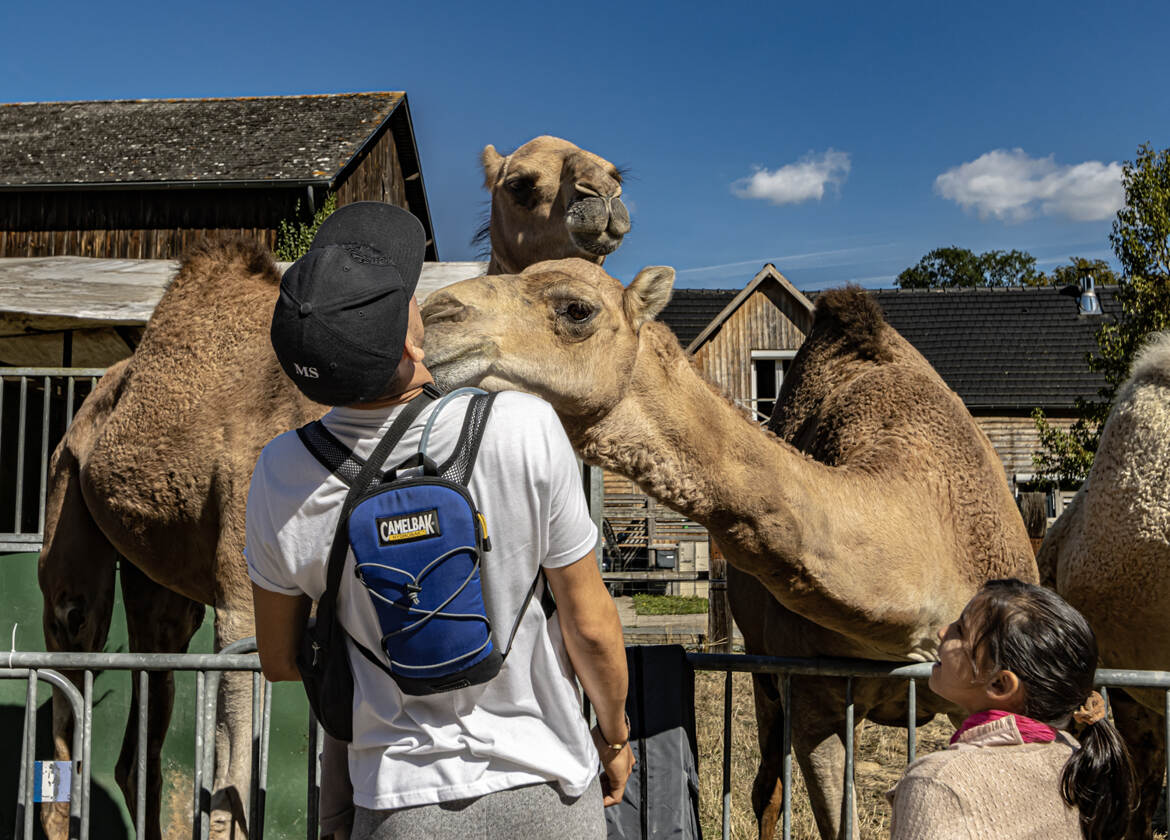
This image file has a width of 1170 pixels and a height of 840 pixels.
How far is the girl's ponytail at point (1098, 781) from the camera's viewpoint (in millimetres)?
1905

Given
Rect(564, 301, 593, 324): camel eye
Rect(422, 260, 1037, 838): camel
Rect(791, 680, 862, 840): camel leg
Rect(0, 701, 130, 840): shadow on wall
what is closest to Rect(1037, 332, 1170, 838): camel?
Rect(422, 260, 1037, 838): camel

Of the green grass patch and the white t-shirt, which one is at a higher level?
the white t-shirt

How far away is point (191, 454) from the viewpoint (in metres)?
4.24

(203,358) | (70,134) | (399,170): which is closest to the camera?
(203,358)

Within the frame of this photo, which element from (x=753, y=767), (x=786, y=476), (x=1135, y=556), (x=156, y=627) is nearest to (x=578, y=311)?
(x=786, y=476)

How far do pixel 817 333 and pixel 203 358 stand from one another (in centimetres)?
295

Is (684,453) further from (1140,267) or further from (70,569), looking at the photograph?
(1140,267)

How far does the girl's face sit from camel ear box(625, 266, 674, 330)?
133cm

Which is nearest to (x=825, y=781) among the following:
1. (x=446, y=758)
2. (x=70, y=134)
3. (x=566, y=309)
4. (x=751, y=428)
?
(x=751, y=428)

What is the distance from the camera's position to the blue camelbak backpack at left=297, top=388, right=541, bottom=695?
1.63m

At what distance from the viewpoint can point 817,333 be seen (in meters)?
5.16

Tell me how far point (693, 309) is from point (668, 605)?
1556 cm

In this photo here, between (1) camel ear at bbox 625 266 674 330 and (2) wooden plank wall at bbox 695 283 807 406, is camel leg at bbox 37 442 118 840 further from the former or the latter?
(2) wooden plank wall at bbox 695 283 807 406

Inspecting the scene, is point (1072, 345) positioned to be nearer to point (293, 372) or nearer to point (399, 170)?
point (399, 170)
